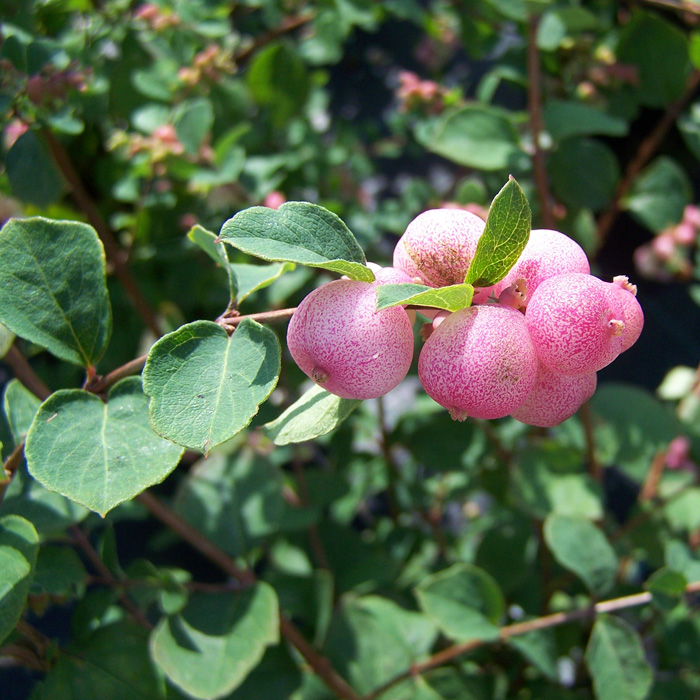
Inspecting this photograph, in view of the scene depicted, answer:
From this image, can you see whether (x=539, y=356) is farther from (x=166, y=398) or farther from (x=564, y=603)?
(x=564, y=603)

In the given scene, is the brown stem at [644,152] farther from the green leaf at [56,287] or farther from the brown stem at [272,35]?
the green leaf at [56,287]

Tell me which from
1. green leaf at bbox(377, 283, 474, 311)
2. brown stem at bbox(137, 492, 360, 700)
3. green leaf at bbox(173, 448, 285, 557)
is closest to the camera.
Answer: green leaf at bbox(377, 283, 474, 311)

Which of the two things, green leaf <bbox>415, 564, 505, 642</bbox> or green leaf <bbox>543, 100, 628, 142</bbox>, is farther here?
green leaf <bbox>543, 100, 628, 142</bbox>

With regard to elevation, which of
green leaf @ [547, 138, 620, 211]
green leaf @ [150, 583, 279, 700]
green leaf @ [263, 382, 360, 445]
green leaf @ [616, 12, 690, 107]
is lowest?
green leaf @ [150, 583, 279, 700]

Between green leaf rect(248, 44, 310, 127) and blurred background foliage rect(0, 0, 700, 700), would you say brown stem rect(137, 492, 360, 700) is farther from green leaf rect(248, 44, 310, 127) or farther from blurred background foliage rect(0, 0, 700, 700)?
green leaf rect(248, 44, 310, 127)

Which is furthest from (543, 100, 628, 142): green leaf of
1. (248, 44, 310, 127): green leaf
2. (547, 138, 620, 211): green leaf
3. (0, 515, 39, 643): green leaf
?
(0, 515, 39, 643): green leaf

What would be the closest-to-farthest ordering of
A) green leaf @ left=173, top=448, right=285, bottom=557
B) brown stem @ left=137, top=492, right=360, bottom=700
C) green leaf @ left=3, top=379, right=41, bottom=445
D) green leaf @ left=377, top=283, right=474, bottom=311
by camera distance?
green leaf @ left=377, top=283, right=474, bottom=311
green leaf @ left=3, top=379, right=41, bottom=445
brown stem @ left=137, top=492, right=360, bottom=700
green leaf @ left=173, top=448, right=285, bottom=557

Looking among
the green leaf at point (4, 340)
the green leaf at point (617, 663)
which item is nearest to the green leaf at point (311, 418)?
the green leaf at point (4, 340)

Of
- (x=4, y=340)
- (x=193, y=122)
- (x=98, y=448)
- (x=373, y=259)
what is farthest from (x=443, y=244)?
(x=373, y=259)
